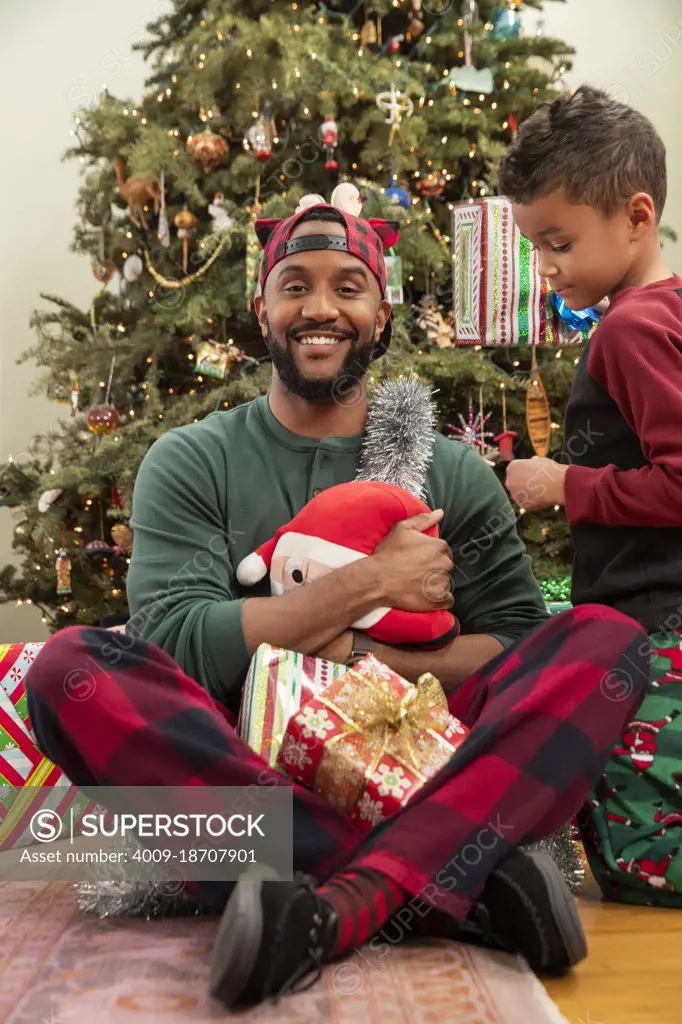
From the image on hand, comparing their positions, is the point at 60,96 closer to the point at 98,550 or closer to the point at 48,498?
the point at 48,498

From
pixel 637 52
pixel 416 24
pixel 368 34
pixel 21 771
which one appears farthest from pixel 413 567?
pixel 637 52

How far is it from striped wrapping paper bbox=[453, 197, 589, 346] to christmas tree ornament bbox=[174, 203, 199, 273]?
36.6 inches

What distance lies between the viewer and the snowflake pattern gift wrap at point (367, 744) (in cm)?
126

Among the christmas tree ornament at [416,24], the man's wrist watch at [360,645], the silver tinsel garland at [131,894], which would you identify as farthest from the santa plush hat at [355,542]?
the christmas tree ornament at [416,24]

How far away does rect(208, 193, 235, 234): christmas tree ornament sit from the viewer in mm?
3090

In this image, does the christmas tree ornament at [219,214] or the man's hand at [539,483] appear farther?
the christmas tree ornament at [219,214]

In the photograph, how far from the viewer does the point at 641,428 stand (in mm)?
1325

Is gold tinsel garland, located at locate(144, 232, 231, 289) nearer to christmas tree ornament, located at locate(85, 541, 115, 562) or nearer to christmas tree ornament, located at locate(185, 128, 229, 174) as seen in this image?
christmas tree ornament, located at locate(185, 128, 229, 174)

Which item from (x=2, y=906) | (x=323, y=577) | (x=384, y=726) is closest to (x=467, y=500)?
(x=323, y=577)

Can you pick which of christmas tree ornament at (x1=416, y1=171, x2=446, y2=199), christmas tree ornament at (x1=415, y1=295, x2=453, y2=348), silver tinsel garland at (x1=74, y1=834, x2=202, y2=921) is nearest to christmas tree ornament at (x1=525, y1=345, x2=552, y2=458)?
christmas tree ornament at (x1=415, y1=295, x2=453, y2=348)

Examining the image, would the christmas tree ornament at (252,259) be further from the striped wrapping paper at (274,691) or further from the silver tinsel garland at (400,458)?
the striped wrapping paper at (274,691)

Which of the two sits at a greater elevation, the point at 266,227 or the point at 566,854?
the point at 266,227

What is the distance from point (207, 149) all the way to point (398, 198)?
615mm

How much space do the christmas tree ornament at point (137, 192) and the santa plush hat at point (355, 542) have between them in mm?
2007
